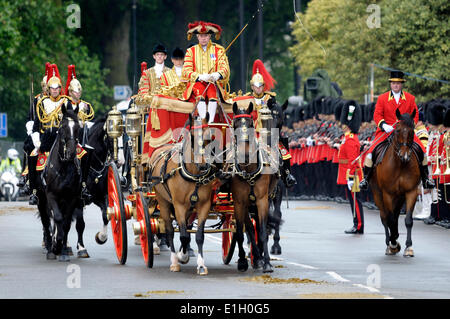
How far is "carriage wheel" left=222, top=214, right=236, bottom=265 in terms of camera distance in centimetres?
1617

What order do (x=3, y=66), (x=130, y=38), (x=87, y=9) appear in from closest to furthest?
1. (x=3, y=66)
2. (x=87, y=9)
3. (x=130, y=38)

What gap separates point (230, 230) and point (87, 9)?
4119 centimetres

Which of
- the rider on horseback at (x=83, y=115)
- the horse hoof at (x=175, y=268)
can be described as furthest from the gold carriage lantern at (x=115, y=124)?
the horse hoof at (x=175, y=268)

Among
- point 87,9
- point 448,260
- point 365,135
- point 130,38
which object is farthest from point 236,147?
point 130,38

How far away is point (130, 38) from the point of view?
62375mm

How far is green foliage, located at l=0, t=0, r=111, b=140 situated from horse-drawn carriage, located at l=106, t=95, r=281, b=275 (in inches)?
1046

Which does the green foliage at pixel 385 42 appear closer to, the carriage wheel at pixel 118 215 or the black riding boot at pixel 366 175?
the black riding boot at pixel 366 175

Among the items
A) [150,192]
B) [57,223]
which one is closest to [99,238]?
[57,223]

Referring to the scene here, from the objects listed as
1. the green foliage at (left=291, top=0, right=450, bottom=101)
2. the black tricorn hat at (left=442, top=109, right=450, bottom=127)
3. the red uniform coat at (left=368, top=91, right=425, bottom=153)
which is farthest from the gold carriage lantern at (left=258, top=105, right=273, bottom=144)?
Result: the green foliage at (left=291, top=0, right=450, bottom=101)

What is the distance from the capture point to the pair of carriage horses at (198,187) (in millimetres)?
14992

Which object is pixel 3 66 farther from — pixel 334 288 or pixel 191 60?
pixel 334 288

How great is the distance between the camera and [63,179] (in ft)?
56.4

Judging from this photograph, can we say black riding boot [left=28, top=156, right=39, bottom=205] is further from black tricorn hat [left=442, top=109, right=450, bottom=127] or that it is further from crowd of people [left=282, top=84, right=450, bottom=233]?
black tricorn hat [left=442, top=109, right=450, bottom=127]

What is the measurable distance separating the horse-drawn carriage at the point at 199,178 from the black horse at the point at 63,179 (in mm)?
745
